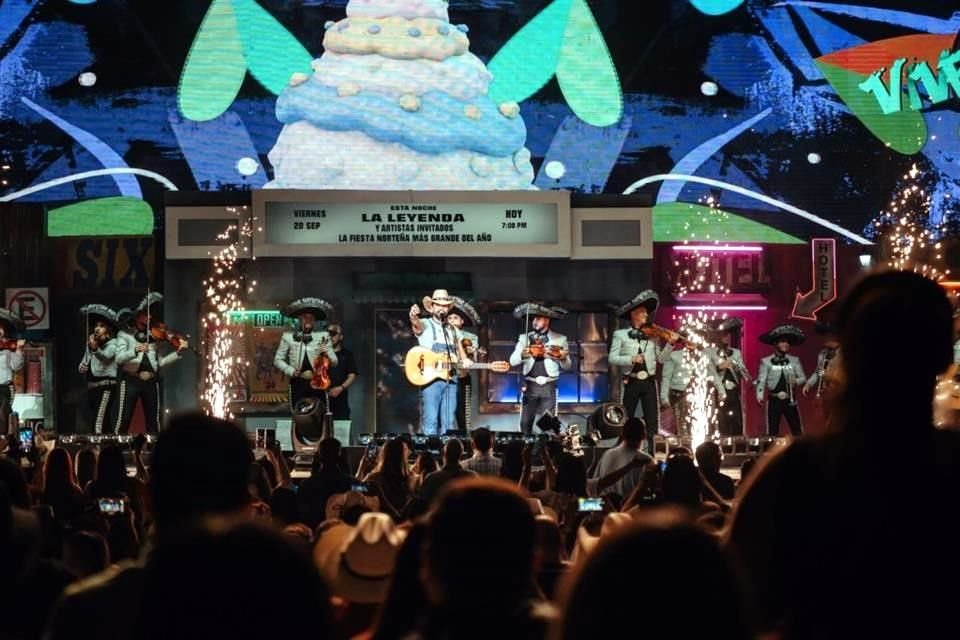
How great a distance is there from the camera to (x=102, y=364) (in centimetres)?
1744

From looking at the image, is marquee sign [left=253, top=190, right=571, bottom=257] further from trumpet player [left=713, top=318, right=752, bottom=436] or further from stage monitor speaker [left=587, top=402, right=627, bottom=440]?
stage monitor speaker [left=587, top=402, right=627, bottom=440]

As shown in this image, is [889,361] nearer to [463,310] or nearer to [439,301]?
[439,301]

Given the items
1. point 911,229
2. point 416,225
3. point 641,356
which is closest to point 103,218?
point 416,225

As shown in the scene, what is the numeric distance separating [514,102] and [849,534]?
1919cm

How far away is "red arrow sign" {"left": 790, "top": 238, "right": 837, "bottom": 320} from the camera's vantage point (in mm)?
Result: 21047

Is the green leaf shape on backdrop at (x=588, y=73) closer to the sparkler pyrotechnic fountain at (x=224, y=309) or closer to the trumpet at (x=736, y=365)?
the trumpet at (x=736, y=365)

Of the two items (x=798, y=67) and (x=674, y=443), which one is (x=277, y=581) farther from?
(x=798, y=67)

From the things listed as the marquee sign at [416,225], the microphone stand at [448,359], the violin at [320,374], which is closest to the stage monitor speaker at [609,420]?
the microphone stand at [448,359]

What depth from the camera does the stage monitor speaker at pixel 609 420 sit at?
15.9 meters

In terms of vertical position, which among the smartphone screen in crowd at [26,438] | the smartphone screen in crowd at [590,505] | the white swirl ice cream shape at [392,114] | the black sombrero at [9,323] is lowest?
the smartphone screen in crowd at [590,505]

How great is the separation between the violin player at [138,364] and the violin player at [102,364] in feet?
0.28

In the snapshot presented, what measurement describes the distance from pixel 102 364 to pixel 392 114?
5842mm

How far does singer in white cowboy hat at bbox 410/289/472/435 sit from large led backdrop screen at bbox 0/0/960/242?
4.44 m

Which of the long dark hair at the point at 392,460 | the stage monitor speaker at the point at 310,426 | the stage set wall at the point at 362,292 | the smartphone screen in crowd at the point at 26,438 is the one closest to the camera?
the long dark hair at the point at 392,460
